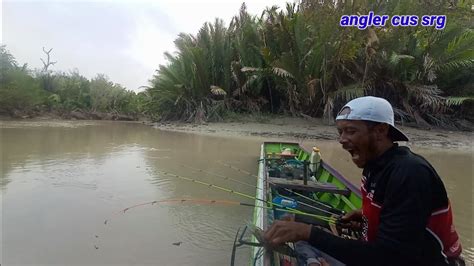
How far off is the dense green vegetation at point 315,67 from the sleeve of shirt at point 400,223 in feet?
40.9

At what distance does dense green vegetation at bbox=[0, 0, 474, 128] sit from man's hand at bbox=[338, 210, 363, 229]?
38.8 ft

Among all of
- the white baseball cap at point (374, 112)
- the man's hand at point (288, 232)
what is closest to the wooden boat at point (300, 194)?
the man's hand at point (288, 232)

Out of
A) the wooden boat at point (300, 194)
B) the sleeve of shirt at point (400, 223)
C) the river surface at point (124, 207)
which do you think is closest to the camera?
the sleeve of shirt at point (400, 223)

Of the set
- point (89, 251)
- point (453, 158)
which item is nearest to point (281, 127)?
point (453, 158)

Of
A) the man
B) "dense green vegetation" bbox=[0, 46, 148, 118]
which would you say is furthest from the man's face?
"dense green vegetation" bbox=[0, 46, 148, 118]

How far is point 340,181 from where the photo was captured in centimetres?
398

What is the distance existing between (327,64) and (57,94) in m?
17.8

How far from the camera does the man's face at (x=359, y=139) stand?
1525 millimetres

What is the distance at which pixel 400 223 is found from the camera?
4.08 ft

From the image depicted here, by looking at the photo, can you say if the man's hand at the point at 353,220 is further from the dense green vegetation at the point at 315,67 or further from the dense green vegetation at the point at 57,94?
the dense green vegetation at the point at 57,94

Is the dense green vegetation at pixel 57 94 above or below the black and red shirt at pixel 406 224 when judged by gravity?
above

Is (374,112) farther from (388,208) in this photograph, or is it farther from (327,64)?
(327,64)

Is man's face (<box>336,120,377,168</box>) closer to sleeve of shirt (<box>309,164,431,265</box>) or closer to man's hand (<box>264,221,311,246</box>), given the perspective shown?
sleeve of shirt (<box>309,164,431,265</box>)

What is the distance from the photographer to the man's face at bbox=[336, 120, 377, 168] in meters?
1.53
